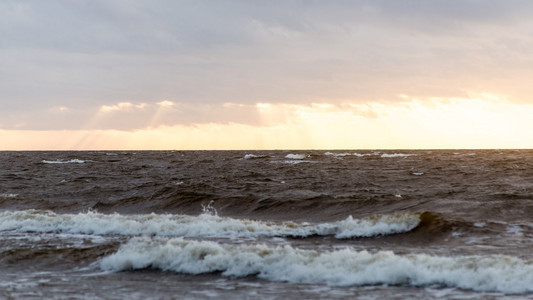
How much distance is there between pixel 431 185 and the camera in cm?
2922

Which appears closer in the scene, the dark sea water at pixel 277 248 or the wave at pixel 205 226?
the dark sea water at pixel 277 248

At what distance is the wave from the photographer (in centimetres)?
1565

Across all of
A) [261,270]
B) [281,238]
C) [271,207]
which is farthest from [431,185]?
[261,270]

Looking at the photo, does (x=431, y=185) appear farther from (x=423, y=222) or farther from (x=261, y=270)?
(x=261, y=270)

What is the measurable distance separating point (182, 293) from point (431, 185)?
2203 centimetres

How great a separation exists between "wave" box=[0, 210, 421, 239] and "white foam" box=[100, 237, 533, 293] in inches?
132

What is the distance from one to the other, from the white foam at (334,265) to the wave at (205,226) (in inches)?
132

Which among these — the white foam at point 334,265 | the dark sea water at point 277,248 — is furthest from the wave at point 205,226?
the white foam at point 334,265

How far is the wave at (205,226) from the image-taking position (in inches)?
616

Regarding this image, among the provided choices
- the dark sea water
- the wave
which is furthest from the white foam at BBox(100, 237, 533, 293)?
the wave

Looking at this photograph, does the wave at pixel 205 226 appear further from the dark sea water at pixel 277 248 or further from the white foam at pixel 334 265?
the white foam at pixel 334 265

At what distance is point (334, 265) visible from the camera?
10852 mm

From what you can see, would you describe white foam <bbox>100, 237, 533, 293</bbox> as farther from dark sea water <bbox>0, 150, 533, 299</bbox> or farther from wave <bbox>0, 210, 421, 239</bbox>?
wave <bbox>0, 210, 421, 239</bbox>

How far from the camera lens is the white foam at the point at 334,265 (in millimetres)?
9820
